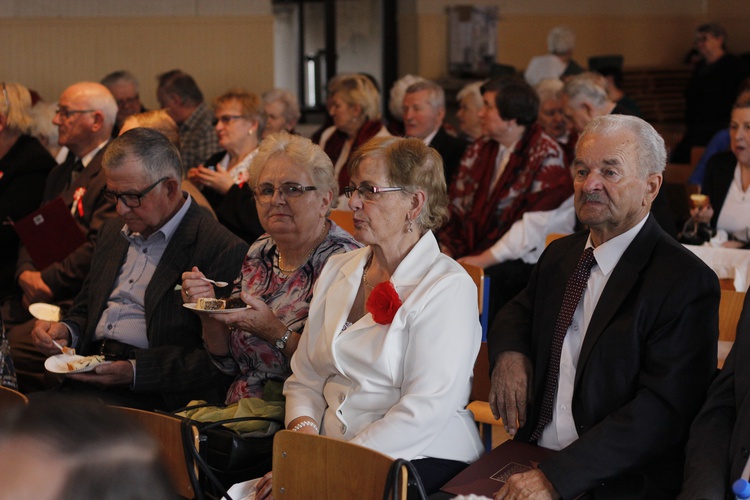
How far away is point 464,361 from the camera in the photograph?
7.95 feet

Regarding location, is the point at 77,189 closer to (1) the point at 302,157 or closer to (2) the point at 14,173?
(2) the point at 14,173

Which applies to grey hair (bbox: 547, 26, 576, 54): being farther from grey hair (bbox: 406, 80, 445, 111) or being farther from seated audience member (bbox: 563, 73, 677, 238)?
seated audience member (bbox: 563, 73, 677, 238)

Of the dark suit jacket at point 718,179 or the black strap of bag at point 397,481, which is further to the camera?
the dark suit jacket at point 718,179

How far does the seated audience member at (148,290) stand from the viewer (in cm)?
317

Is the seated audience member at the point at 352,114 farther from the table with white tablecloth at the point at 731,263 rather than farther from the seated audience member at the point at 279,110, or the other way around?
the table with white tablecloth at the point at 731,263

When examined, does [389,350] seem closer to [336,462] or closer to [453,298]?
[453,298]

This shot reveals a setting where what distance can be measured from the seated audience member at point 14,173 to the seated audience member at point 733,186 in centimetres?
345

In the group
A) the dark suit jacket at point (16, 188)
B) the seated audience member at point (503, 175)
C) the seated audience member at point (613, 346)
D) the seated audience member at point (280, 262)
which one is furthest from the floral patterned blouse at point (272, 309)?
the dark suit jacket at point (16, 188)

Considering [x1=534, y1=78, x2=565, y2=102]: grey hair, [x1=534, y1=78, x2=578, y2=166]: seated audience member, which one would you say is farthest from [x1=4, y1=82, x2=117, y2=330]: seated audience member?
[x1=534, y1=78, x2=565, y2=102]: grey hair

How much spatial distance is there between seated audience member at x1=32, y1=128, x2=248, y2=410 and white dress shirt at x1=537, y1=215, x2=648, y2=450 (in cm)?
133

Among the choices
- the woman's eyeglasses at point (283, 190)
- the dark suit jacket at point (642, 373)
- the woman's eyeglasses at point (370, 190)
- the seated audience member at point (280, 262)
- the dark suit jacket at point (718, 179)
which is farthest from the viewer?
the dark suit jacket at point (718, 179)

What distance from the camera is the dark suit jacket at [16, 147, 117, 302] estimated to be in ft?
13.2

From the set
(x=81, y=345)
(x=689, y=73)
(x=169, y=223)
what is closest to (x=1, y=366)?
(x=81, y=345)

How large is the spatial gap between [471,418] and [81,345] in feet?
5.54
